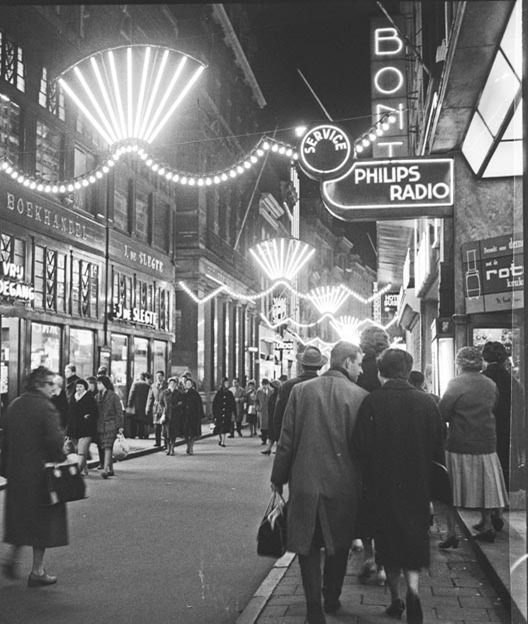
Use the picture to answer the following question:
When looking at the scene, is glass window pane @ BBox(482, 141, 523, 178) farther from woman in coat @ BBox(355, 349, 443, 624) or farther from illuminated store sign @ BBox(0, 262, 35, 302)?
illuminated store sign @ BBox(0, 262, 35, 302)

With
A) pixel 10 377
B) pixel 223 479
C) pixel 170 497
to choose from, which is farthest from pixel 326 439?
pixel 10 377

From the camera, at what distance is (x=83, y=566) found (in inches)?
309

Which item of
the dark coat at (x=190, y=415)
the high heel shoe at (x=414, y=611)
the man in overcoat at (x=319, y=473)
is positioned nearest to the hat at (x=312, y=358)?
the man in overcoat at (x=319, y=473)

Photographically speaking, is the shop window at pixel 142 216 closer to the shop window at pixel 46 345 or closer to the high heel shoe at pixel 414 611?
the shop window at pixel 46 345

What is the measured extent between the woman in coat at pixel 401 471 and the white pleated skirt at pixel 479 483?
231 centimetres

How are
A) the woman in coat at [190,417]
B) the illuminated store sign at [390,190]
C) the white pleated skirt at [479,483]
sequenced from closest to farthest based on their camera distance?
the white pleated skirt at [479,483]
the illuminated store sign at [390,190]
the woman in coat at [190,417]

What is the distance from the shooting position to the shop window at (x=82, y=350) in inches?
891

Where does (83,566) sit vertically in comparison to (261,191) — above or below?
below

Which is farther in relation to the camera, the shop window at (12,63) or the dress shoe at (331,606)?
the shop window at (12,63)

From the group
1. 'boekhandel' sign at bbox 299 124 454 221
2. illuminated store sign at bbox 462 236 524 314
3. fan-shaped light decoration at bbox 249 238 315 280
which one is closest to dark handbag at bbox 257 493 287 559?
illuminated store sign at bbox 462 236 524 314

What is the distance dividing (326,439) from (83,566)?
3.54 meters

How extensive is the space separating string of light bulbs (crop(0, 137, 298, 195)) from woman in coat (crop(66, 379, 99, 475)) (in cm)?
415

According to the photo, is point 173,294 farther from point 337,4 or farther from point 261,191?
point 337,4

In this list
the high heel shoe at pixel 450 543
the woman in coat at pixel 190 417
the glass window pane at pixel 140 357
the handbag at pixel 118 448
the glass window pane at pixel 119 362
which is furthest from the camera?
the glass window pane at pixel 140 357
